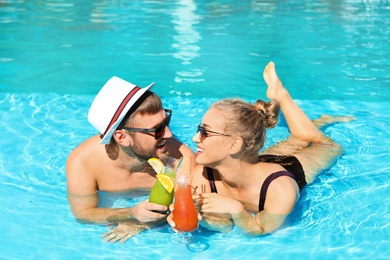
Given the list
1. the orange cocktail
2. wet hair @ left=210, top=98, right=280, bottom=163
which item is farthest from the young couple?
the orange cocktail

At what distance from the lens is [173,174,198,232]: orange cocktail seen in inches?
143

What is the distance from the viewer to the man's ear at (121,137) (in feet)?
13.8

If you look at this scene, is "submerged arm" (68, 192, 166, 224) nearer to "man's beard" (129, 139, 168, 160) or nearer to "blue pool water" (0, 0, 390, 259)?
"blue pool water" (0, 0, 390, 259)

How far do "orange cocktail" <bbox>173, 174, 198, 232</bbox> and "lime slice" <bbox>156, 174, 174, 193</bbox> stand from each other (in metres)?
0.12

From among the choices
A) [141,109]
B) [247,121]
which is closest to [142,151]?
[141,109]

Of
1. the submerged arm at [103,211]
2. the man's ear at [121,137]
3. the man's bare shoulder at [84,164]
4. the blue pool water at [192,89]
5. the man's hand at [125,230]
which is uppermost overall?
the man's ear at [121,137]

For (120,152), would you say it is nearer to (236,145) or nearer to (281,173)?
(236,145)

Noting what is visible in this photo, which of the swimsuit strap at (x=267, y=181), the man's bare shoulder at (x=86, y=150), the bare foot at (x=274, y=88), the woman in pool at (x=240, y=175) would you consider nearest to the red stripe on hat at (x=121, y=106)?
the man's bare shoulder at (x=86, y=150)

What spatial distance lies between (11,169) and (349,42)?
7.26 metres

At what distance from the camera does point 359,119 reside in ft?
22.8

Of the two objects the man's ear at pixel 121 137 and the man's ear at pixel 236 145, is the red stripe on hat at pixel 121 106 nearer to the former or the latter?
the man's ear at pixel 121 137

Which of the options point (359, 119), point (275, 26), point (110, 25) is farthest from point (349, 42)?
point (110, 25)

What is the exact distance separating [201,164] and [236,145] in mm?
312

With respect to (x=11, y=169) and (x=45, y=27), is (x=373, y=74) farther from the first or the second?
(x=45, y=27)
